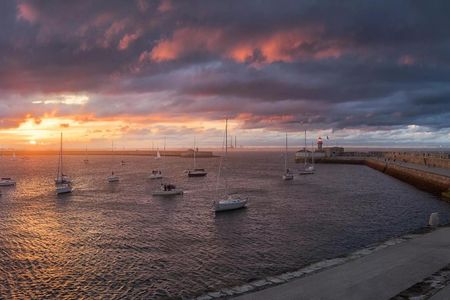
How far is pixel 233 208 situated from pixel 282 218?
718 centimetres

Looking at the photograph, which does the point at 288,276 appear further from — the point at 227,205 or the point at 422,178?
the point at 422,178

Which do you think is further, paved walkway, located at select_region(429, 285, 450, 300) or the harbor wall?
the harbor wall

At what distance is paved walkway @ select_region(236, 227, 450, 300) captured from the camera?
1623 cm

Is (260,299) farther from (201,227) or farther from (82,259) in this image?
(201,227)

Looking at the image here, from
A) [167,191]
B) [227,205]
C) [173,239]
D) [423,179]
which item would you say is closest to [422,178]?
[423,179]

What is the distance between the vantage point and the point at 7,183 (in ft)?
289

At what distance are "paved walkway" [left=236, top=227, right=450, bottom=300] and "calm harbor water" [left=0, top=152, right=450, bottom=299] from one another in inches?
197

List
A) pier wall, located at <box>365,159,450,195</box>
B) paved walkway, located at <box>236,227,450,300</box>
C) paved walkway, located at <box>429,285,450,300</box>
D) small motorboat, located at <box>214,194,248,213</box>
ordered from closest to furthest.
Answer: paved walkway, located at <box>429,285,450,300</box> → paved walkway, located at <box>236,227,450,300</box> → small motorboat, located at <box>214,194,248,213</box> → pier wall, located at <box>365,159,450,195</box>

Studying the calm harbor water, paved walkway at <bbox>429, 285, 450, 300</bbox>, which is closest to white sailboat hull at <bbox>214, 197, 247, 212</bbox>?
the calm harbor water

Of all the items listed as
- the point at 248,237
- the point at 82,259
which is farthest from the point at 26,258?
the point at 248,237

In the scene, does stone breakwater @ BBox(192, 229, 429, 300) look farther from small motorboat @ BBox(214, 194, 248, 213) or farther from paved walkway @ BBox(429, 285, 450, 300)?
small motorboat @ BBox(214, 194, 248, 213)

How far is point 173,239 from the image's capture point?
33.4 m

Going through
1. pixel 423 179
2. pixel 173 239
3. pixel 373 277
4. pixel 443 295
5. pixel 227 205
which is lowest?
pixel 173 239

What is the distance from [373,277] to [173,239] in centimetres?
1895
